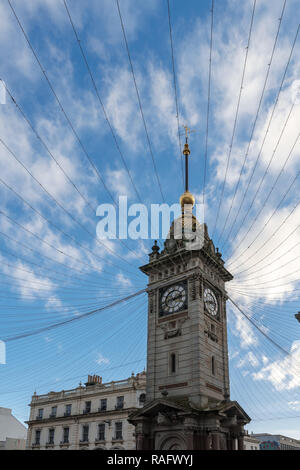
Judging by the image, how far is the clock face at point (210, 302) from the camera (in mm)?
34656

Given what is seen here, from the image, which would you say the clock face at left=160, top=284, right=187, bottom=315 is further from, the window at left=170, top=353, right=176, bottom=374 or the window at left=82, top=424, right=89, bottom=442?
the window at left=82, top=424, right=89, bottom=442

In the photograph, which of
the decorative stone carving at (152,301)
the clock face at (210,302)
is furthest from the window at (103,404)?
the clock face at (210,302)

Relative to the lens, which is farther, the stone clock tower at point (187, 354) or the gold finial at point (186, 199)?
the gold finial at point (186, 199)

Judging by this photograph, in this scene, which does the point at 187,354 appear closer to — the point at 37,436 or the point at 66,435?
the point at 66,435

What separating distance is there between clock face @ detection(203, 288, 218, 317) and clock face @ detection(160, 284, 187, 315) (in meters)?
1.94

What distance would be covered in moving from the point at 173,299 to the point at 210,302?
3.32 meters

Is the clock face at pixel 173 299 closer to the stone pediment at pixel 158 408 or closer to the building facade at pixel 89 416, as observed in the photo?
the stone pediment at pixel 158 408

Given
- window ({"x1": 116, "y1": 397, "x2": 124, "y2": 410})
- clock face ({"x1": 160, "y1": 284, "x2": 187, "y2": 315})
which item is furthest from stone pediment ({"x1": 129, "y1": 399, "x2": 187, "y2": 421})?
window ({"x1": 116, "y1": 397, "x2": 124, "y2": 410})

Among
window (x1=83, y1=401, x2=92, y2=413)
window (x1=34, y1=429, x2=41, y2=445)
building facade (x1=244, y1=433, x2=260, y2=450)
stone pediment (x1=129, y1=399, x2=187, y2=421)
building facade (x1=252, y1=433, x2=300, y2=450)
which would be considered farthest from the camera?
building facade (x1=252, y1=433, x2=300, y2=450)

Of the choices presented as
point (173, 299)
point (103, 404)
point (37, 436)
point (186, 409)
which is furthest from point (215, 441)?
point (37, 436)

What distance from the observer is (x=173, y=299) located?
1387 inches

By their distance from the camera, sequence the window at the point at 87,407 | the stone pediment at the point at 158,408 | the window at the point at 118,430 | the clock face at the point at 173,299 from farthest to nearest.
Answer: the window at the point at 87,407
the window at the point at 118,430
the clock face at the point at 173,299
the stone pediment at the point at 158,408

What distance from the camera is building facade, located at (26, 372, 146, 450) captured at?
1907 inches
